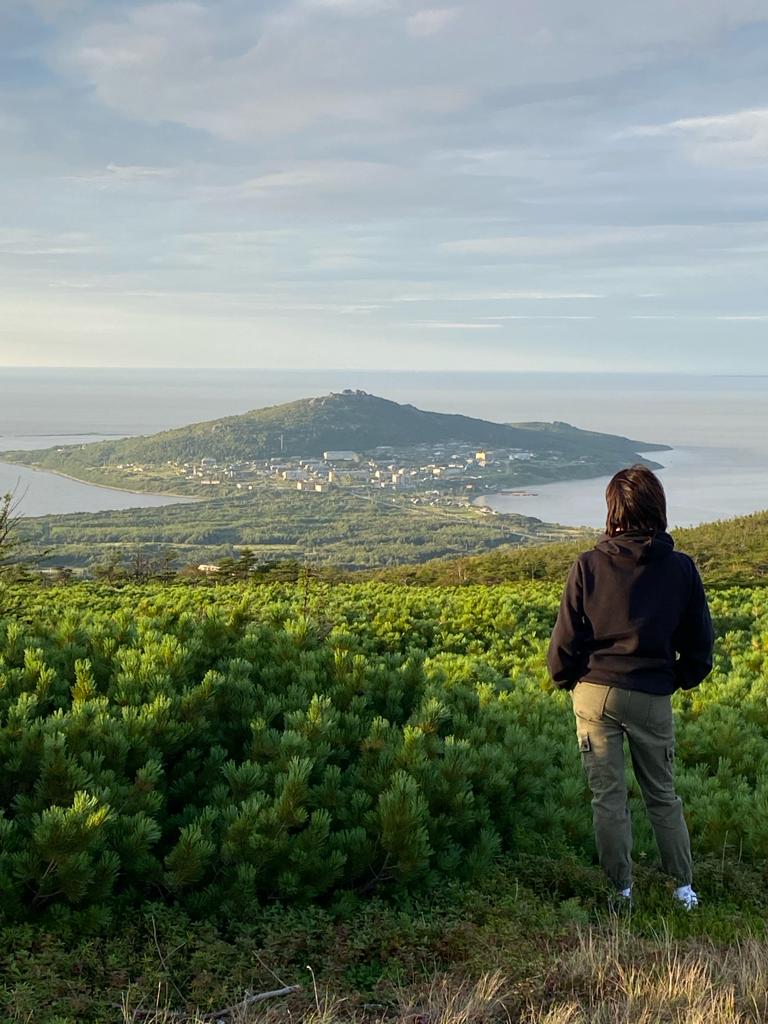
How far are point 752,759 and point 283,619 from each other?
3.38 meters

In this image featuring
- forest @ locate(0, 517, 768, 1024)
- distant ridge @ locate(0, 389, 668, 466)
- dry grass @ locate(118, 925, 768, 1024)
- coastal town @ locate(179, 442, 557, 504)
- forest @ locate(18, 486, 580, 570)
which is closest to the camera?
dry grass @ locate(118, 925, 768, 1024)

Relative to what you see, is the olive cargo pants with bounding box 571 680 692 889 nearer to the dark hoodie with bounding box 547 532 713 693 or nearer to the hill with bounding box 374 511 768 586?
the dark hoodie with bounding box 547 532 713 693

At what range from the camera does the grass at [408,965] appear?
3.10 meters

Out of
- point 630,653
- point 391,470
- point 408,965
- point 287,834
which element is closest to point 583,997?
point 408,965

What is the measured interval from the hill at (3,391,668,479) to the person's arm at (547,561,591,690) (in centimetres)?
14242

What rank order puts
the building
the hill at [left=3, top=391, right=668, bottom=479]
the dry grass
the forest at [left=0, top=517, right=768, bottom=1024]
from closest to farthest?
the dry grass → the forest at [left=0, top=517, right=768, bottom=1024] → the building → the hill at [left=3, top=391, right=668, bottom=479]

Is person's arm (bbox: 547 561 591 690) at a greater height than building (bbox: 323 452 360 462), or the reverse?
person's arm (bbox: 547 561 591 690)

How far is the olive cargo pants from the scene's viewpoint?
4.38m

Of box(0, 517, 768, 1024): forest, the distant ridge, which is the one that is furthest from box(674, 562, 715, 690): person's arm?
the distant ridge

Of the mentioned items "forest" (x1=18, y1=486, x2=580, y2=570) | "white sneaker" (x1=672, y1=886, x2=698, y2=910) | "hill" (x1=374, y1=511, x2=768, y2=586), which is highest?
"white sneaker" (x1=672, y1=886, x2=698, y2=910)

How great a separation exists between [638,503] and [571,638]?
0.72 meters

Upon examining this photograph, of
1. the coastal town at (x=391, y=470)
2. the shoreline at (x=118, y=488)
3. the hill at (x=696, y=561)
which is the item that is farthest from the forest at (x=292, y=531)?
the hill at (x=696, y=561)

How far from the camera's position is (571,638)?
4391 mm

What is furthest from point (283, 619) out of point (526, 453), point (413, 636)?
point (526, 453)
